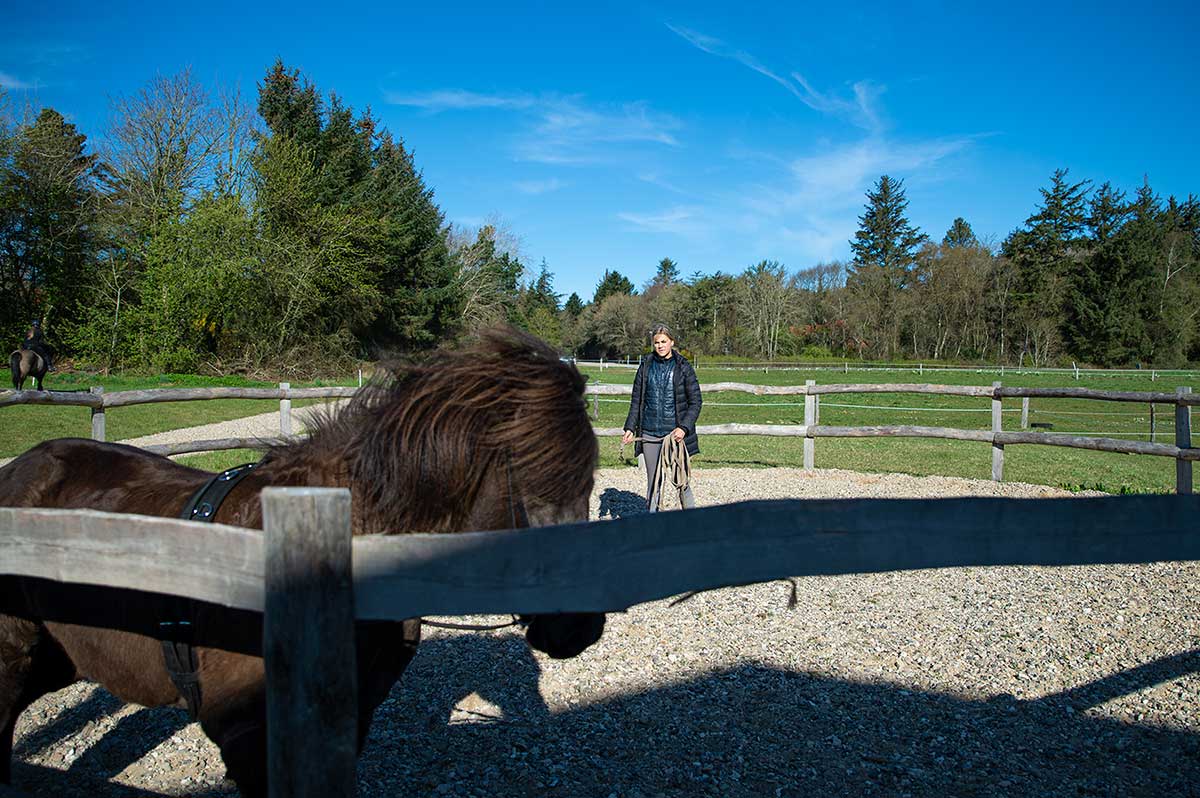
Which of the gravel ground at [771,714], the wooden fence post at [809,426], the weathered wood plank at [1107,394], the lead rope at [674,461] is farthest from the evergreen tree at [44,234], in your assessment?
the weathered wood plank at [1107,394]

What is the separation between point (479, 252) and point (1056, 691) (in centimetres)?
4741

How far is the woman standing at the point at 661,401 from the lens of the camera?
6883mm

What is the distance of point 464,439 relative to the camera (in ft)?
6.77

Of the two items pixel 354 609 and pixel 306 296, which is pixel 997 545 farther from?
pixel 306 296

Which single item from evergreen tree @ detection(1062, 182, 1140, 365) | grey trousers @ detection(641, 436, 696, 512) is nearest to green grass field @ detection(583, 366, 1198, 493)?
grey trousers @ detection(641, 436, 696, 512)

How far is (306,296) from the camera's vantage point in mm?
30484

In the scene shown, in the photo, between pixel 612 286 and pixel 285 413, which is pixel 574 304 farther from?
pixel 285 413

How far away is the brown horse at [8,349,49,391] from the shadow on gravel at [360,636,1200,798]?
61.8ft

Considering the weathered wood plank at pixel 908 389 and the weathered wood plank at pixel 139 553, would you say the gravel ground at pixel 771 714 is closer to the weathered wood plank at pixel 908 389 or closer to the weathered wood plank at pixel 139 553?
the weathered wood plank at pixel 139 553

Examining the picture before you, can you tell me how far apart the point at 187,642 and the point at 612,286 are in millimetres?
108090

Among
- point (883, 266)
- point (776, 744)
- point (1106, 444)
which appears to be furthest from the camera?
point (883, 266)

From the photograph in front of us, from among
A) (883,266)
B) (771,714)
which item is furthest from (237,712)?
(883,266)

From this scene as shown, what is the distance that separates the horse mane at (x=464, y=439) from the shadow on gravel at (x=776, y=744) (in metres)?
1.55

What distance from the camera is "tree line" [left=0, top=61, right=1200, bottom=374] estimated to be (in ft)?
86.4
